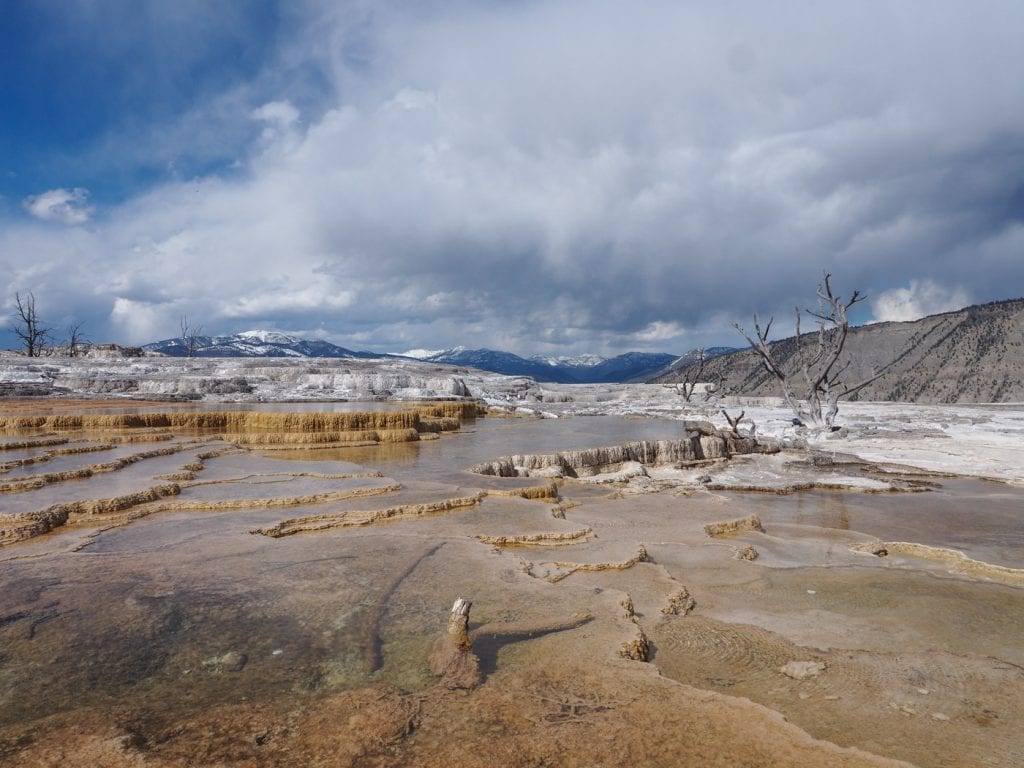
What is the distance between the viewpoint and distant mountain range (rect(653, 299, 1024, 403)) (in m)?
48.4

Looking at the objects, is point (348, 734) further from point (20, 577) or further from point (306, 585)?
point (20, 577)

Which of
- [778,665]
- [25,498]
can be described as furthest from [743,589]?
[25,498]

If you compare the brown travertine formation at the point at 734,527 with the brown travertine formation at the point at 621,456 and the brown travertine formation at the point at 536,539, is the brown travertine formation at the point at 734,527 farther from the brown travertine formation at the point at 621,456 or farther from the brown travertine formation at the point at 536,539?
the brown travertine formation at the point at 621,456

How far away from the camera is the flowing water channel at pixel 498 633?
3182 millimetres

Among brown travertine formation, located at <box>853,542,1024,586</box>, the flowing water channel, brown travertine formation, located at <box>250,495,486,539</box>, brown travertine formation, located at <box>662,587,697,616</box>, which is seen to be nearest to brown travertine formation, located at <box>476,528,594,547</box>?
the flowing water channel

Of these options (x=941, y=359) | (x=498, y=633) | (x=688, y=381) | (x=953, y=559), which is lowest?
(x=953, y=559)

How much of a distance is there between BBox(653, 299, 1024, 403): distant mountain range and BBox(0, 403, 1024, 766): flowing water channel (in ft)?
129

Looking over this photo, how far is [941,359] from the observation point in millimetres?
54750

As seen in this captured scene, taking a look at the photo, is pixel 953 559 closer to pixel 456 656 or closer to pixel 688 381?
pixel 456 656

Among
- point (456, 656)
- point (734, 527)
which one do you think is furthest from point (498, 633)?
point (734, 527)

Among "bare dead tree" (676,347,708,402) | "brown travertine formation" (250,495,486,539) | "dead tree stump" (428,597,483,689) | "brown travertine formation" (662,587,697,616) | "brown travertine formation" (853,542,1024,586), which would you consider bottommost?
"brown travertine formation" (853,542,1024,586)

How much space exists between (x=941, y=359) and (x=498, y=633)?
6482 centimetres

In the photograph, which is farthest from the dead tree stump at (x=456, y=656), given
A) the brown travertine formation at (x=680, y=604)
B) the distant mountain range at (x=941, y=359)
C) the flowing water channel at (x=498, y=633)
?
the distant mountain range at (x=941, y=359)

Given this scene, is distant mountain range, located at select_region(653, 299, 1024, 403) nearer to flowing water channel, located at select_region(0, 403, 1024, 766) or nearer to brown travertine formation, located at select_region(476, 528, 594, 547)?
flowing water channel, located at select_region(0, 403, 1024, 766)
